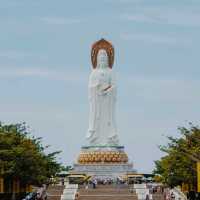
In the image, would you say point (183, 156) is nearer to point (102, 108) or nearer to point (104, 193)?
point (104, 193)

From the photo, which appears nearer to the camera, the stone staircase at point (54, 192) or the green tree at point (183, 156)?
the green tree at point (183, 156)

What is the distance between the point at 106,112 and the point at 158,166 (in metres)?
29.1

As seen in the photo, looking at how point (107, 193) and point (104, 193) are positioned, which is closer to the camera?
point (104, 193)

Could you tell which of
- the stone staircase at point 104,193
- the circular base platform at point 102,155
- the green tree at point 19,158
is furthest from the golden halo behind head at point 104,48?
the green tree at point 19,158

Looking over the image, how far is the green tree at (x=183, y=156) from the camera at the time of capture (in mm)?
48125

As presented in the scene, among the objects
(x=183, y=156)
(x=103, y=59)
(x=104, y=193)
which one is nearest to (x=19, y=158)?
(x=183, y=156)

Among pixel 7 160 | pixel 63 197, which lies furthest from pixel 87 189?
pixel 7 160

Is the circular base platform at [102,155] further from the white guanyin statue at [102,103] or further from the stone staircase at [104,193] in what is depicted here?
the stone staircase at [104,193]

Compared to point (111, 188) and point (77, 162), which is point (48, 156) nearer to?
point (111, 188)

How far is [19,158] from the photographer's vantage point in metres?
48.8

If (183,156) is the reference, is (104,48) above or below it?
above

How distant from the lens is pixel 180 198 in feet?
176

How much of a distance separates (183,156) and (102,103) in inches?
1651

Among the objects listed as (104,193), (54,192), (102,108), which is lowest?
(104,193)
